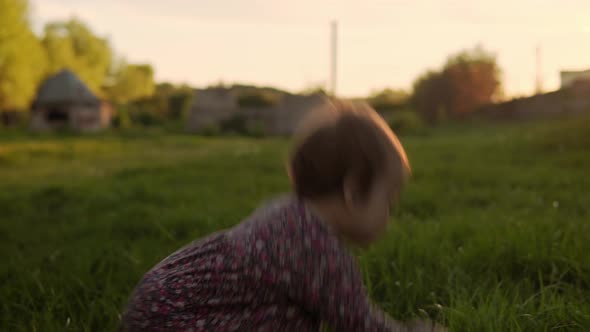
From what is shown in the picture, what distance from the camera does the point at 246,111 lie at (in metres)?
27.9

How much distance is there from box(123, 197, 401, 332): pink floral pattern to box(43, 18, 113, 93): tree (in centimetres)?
4145

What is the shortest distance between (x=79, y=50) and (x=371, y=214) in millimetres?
50090

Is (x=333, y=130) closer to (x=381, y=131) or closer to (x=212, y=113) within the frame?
(x=381, y=131)

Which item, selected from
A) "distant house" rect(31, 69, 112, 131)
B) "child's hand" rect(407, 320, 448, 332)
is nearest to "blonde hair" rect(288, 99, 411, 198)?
"child's hand" rect(407, 320, 448, 332)

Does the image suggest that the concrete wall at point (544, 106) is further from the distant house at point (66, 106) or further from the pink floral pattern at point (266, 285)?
the distant house at point (66, 106)

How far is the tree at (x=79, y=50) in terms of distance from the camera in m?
38.2

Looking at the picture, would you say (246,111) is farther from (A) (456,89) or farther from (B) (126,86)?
(B) (126,86)

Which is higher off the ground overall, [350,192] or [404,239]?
[350,192]

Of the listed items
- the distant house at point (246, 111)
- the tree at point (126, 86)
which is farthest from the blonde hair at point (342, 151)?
the tree at point (126, 86)

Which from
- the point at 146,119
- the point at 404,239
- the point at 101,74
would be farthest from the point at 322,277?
the point at 101,74

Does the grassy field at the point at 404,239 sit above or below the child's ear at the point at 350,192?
below

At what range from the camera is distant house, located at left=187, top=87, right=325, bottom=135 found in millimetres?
27312

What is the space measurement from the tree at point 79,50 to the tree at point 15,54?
12196mm

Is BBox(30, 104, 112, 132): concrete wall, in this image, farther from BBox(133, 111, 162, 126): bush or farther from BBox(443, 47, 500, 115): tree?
BBox(443, 47, 500, 115): tree
